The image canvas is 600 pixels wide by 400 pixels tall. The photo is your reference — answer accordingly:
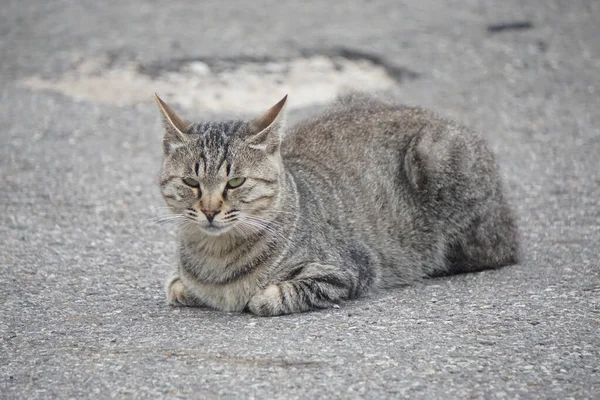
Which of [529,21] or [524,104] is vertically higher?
[529,21]

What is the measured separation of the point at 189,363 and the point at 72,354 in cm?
67

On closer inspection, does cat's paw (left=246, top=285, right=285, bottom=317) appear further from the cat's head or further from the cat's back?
the cat's back

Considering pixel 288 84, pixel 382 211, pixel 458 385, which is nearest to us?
pixel 458 385

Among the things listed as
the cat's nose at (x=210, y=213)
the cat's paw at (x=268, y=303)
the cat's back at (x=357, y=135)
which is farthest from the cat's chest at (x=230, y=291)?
the cat's back at (x=357, y=135)

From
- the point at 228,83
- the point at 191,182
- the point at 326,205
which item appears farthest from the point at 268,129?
the point at 228,83

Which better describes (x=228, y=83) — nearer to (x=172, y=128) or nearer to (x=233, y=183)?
(x=172, y=128)

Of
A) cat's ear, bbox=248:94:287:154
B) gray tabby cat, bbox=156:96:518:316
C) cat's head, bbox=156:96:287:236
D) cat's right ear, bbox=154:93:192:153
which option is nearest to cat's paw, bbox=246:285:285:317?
gray tabby cat, bbox=156:96:518:316

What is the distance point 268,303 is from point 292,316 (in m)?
0.16

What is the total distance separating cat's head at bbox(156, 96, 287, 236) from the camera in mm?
5227

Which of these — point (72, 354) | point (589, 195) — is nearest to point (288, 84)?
point (589, 195)

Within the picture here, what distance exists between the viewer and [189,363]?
15.1 ft

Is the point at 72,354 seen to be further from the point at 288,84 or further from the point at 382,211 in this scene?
the point at 288,84

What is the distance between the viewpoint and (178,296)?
5672 millimetres

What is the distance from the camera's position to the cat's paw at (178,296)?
5672mm
